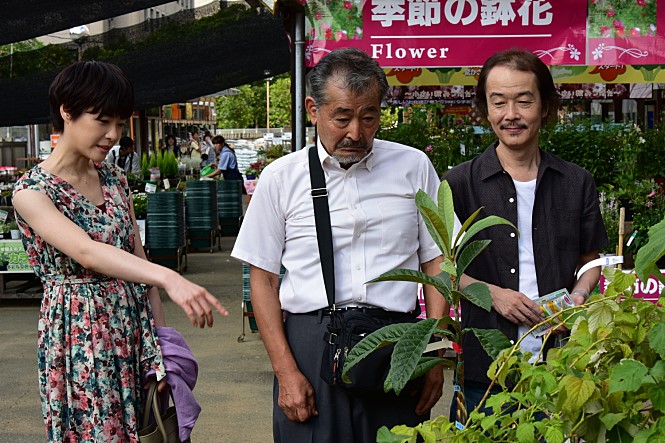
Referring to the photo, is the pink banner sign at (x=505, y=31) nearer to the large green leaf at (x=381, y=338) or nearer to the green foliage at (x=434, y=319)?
the green foliage at (x=434, y=319)

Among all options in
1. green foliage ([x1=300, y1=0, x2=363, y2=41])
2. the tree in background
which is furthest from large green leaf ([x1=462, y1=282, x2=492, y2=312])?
the tree in background

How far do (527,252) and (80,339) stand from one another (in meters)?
1.32

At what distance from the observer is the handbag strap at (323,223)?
8.52 ft

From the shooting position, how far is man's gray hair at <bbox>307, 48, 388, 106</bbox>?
2578 mm

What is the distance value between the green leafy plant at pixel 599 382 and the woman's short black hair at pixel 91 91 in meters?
1.34

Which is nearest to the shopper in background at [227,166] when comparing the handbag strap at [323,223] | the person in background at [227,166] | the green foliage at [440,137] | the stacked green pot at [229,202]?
the person in background at [227,166]

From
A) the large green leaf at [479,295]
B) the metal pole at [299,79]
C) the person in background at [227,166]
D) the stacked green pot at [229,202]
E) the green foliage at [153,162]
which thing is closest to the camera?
the large green leaf at [479,295]

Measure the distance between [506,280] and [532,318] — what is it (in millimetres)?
180

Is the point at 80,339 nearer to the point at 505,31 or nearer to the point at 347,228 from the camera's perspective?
the point at 347,228

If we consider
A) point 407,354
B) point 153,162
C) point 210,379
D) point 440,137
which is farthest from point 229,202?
point 407,354

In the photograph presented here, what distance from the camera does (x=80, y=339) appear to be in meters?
2.66

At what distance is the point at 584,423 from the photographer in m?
1.55

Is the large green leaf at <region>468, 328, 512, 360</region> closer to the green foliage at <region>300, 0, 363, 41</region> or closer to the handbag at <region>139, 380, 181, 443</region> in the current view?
the handbag at <region>139, 380, 181, 443</region>

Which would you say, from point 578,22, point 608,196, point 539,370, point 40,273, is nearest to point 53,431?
point 40,273
